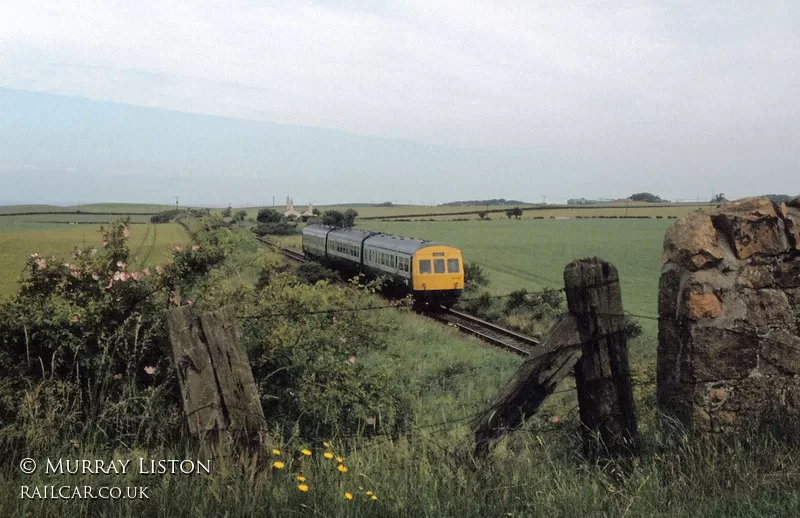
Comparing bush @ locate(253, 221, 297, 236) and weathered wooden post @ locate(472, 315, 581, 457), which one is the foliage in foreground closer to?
weathered wooden post @ locate(472, 315, 581, 457)

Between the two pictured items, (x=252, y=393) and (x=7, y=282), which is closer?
(x=252, y=393)

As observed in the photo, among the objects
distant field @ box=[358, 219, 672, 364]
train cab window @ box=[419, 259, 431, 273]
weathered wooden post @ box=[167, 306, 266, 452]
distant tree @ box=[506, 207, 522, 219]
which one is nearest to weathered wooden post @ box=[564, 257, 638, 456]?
weathered wooden post @ box=[167, 306, 266, 452]

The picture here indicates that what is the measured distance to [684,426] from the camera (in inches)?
199

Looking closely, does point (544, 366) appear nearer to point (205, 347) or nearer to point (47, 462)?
point (205, 347)

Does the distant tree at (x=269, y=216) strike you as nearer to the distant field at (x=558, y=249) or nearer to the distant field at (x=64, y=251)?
the distant field at (x=558, y=249)

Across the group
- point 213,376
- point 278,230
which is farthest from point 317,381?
point 278,230

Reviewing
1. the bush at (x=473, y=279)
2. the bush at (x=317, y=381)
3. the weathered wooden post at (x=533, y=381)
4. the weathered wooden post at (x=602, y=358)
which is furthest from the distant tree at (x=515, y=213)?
the weathered wooden post at (x=533, y=381)

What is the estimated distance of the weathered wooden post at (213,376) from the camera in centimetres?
435

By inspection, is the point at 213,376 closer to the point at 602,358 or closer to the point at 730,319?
the point at 602,358

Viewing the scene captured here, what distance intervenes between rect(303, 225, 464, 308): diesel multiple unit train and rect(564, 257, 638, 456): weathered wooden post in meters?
16.2

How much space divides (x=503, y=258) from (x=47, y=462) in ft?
126

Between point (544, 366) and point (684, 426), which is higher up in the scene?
point (544, 366)

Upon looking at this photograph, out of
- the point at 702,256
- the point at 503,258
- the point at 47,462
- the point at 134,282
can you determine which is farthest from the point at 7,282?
the point at 503,258

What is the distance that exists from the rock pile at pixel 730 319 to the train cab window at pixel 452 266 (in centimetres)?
1926
